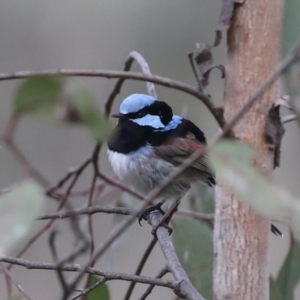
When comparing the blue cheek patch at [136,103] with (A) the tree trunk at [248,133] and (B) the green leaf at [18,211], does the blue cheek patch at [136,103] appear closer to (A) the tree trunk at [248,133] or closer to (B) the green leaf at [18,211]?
(A) the tree trunk at [248,133]

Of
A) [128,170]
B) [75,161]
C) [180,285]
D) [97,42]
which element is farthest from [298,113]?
[97,42]

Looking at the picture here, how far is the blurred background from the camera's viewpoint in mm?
3850

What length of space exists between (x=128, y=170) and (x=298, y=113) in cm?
112

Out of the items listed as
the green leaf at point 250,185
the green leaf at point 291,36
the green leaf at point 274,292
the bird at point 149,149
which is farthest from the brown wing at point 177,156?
the green leaf at point 250,185

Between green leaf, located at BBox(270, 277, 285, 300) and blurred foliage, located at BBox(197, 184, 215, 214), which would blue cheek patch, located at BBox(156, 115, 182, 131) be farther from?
green leaf, located at BBox(270, 277, 285, 300)

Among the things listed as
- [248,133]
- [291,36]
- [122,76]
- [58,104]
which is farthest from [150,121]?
[58,104]

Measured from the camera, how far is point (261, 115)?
0.97 meters

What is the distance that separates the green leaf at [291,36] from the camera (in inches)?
26.1

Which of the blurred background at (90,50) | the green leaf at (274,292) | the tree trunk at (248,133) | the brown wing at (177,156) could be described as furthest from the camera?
the blurred background at (90,50)

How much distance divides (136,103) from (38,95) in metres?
1.18

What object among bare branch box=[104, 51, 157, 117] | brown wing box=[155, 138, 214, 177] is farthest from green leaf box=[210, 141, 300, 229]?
brown wing box=[155, 138, 214, 177]

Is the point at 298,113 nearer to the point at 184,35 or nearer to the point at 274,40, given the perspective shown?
the point at 274,40

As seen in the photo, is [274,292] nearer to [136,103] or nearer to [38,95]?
[136,103]

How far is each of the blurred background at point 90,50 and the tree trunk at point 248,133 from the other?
8.95ft
